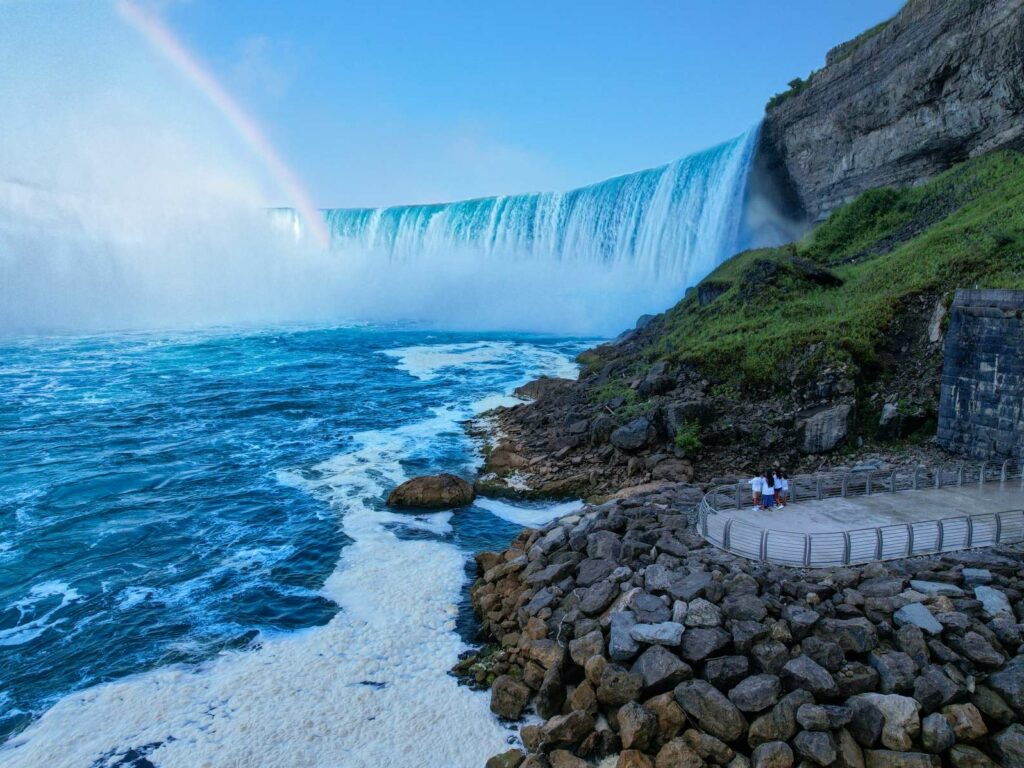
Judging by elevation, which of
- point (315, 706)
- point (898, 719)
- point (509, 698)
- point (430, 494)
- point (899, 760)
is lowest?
point (315, 706)

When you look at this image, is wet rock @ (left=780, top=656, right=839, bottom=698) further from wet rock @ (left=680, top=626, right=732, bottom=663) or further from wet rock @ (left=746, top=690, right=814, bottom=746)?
wet rock @ (left=680, top=626, right=732, bottom=663)

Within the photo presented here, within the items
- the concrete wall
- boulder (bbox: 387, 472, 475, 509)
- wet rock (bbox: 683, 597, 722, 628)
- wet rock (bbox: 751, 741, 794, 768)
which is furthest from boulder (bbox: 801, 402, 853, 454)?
wet rock (bbox: 751, 741, 794, 768)

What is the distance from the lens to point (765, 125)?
45.1m

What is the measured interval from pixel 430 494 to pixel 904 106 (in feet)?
109

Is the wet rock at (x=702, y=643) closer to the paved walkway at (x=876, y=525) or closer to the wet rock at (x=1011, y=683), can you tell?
the paved walkway at (x=876, y=525)

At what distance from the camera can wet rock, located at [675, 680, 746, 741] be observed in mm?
8234

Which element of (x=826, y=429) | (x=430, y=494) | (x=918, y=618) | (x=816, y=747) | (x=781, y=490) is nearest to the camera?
(x=816, y=747)

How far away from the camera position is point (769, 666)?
8773 mm

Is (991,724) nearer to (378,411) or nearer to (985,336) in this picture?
(985,336)

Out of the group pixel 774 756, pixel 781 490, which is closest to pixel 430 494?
pixel 781 490

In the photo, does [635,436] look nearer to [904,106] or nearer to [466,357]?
[466,357]

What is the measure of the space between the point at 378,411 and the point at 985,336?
76.2 ft

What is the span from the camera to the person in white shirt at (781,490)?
13352 mm

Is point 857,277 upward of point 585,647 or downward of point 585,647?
upward
